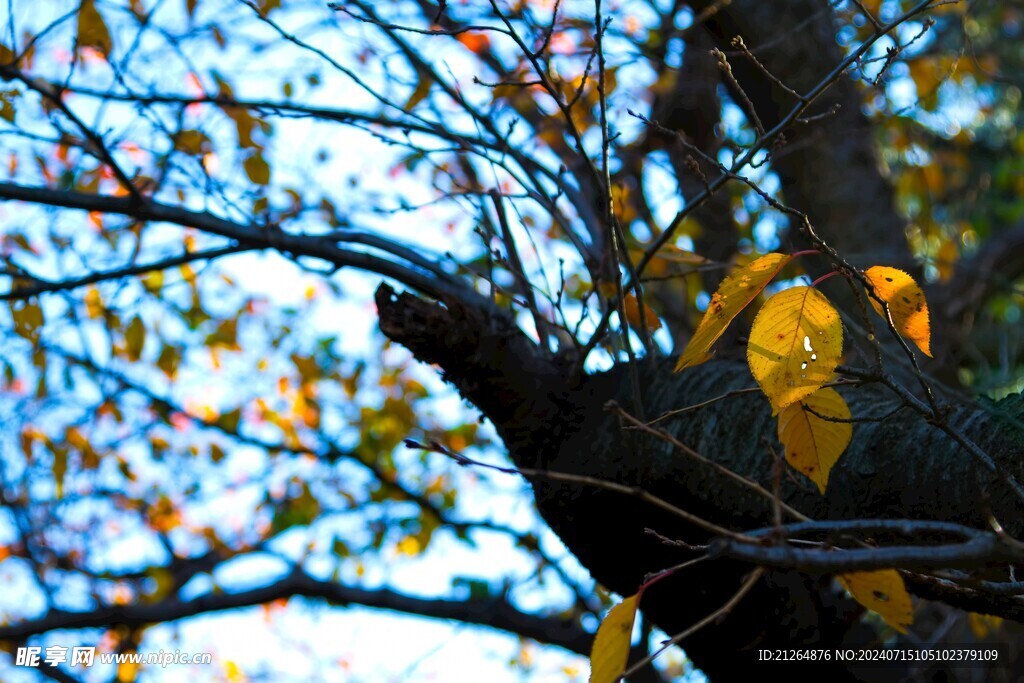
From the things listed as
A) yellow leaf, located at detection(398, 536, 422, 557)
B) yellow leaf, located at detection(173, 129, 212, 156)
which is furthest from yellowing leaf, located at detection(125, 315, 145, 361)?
yellow leaf, located at detection(398, 536, 422, 557)

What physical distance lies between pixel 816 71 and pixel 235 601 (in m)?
2.93

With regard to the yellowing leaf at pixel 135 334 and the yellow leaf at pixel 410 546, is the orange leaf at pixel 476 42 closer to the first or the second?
the yellowing leaf at pixel 135 334

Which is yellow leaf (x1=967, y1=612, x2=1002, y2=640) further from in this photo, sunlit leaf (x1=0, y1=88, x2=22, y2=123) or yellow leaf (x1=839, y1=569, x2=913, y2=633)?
sunlit leaf (x1=0, y1=88, x2=22, y2=123)

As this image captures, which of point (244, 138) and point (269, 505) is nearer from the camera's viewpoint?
point (244, 138)

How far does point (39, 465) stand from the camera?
3.62m

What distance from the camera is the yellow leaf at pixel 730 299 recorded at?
1.09 metres

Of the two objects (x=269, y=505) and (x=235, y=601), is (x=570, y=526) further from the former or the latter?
(x=269, y=505)

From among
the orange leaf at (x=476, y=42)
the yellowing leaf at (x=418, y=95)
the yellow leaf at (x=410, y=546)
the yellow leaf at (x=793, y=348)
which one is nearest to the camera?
the yellow leaf at (x=793, y=348)

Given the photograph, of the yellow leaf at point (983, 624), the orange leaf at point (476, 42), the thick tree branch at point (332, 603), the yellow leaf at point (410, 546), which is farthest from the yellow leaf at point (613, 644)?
the yellow leaf at point (410, 546)

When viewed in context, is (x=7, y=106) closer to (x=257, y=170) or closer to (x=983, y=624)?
(x=257, y=170)

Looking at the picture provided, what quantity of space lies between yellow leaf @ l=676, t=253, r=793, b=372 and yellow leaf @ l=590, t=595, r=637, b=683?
0.32m

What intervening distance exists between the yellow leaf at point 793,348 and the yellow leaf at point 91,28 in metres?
1.93

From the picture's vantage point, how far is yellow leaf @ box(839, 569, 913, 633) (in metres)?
0.89

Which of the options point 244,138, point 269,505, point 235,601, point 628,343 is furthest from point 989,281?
point 269,505
